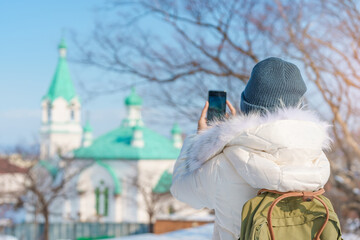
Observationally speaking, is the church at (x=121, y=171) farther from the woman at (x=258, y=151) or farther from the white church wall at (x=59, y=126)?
the woman at (x=258, y=151)

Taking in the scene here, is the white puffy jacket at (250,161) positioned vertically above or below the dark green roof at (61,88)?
below

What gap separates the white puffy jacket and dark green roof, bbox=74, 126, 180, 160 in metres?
23.0

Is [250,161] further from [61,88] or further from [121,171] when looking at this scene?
[61,88]

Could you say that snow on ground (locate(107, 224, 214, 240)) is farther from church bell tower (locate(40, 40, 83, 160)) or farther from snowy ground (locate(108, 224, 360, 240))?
church bell tower (locate(40, 40, 83, 160))

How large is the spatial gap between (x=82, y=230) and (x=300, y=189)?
1808 cm

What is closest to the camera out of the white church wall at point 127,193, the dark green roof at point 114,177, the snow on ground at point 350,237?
the snow on ground at point 350,237

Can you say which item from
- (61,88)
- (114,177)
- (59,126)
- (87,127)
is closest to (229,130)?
(114,177)

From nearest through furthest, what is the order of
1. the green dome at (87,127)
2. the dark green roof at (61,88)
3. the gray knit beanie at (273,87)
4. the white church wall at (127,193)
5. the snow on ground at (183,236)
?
the gray knit beanie at (273,87)
the snow on ground at (183,236)
the white church wall at (127,193)
the green dome at (87,127)
the dark green roof at (61,88)

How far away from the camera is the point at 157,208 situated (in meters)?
21.2

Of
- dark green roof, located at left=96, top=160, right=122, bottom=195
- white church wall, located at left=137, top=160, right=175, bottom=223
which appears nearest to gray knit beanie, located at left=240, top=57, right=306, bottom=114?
white church wall, located at left=137, top=160, right=175, bottom=223

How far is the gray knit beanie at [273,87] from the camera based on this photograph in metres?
1.23

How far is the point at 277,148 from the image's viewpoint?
117 cm

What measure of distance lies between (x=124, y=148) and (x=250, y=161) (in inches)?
972

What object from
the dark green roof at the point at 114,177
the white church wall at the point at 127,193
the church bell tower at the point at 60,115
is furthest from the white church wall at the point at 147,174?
the church bell tower at the point at 60,115
